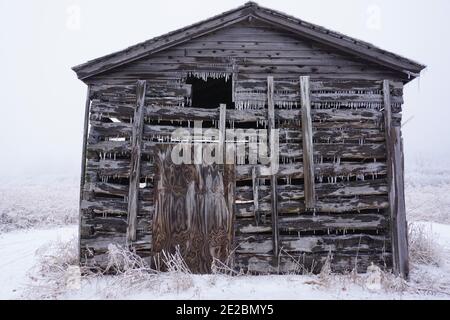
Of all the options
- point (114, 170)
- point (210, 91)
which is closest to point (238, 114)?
point (114, 170)

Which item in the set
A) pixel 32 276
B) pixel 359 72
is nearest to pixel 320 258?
pixel 359 72

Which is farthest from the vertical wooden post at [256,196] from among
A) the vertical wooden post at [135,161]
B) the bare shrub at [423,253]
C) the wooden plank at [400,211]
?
the bare shrub at [423,253]

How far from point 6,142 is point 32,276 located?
100889 millimetres

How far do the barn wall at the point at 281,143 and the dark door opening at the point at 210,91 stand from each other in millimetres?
1381

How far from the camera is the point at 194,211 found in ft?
20.6

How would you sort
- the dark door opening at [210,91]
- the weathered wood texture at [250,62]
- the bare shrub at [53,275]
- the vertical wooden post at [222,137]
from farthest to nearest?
the dark door opening at [210,91], the weathered wood texture at [250,62], the vertical wooden post at [222,137], the bare shrub at [53,275]

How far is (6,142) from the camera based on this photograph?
3556 inches

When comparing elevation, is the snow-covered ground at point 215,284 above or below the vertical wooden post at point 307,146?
below

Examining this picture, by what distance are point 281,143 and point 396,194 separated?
233cm

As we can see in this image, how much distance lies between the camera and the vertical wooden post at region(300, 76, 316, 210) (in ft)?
20.2

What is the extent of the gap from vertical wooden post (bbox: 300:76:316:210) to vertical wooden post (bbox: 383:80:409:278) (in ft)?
A: 4.75

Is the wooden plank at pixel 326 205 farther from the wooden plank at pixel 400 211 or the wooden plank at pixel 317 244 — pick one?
the wooden plank at pixel 317 244

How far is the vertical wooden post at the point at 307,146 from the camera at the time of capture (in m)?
6.17
